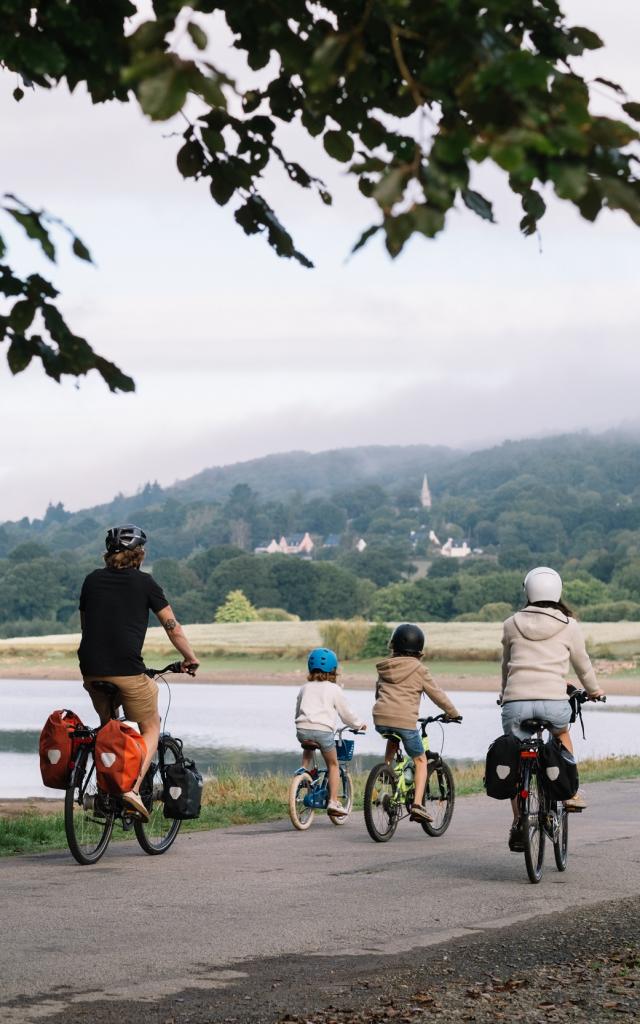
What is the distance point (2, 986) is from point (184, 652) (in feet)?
13.1

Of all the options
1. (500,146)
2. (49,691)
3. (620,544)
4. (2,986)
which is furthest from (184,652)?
(620,544)

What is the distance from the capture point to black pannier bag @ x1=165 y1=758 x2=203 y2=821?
10.5m

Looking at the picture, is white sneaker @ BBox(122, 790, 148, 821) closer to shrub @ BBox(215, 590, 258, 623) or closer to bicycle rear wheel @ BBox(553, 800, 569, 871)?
bicycle rear wheel @ BBox(553, 800, 569, 871)

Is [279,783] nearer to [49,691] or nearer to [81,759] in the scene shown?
[81,759]

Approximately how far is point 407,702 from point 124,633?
9.87 feet

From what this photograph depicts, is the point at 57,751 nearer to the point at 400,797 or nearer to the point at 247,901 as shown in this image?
the point at 247,901

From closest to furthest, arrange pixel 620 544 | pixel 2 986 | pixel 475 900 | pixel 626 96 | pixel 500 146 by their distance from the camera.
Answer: pixel 500 146
pixel 626 96
pixel 2 986
pixel 475 900
pixel 620 544

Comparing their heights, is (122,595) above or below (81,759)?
above

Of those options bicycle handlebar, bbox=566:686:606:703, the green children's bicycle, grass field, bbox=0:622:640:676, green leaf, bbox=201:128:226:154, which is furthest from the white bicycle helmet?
grass field, bbox=0:622:640:676

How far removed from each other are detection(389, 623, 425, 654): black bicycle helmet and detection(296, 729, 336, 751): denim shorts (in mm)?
947

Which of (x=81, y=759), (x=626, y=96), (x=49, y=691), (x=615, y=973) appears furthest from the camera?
(x=49, y=691)

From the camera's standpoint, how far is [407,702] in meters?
12.2

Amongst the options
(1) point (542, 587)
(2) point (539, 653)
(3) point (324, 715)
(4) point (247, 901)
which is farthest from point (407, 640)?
(4) point (247, 901)

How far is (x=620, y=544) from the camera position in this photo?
200 metres
